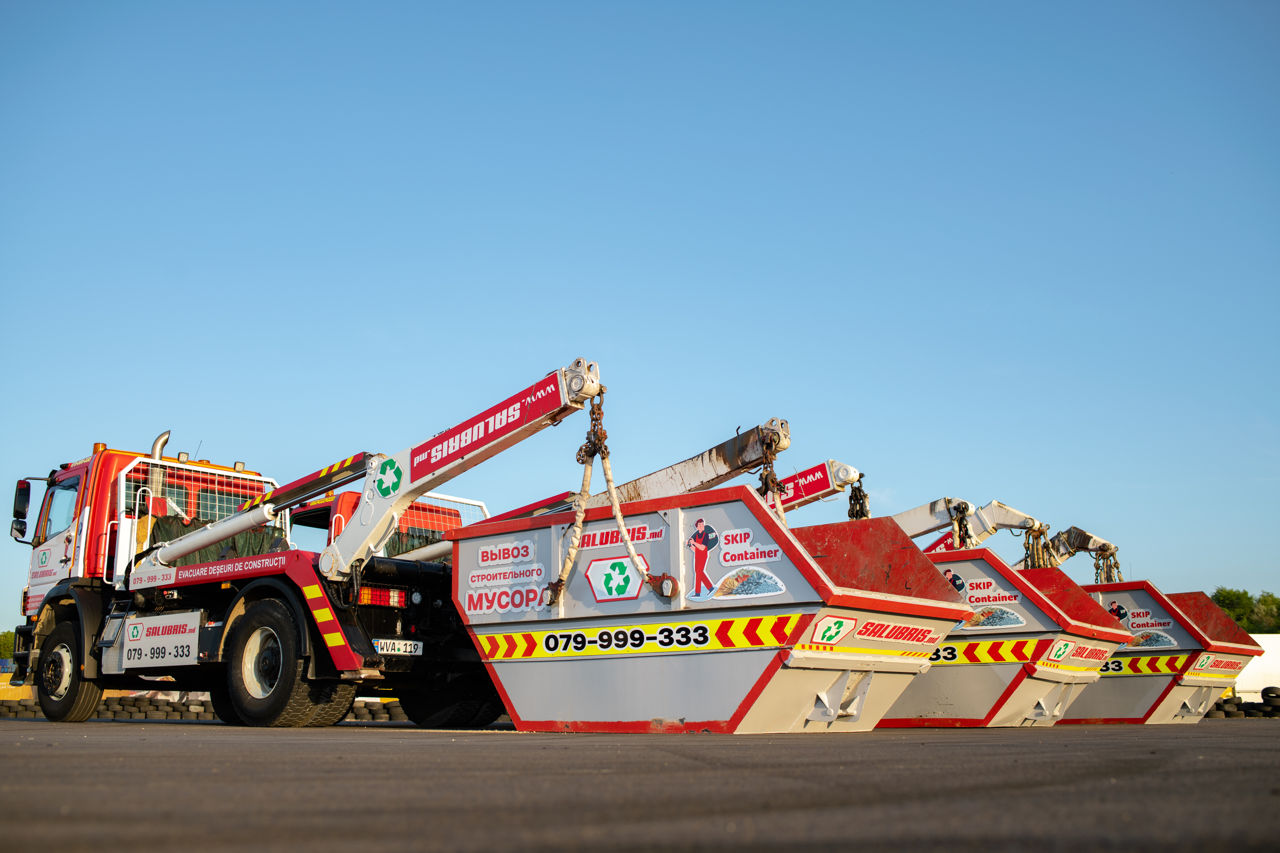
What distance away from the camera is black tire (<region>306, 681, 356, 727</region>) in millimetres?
10878

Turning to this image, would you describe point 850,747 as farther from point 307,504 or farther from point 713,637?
point 307,504

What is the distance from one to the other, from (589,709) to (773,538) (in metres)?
2.21

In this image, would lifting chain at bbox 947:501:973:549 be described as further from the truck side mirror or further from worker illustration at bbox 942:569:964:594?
the truck side mirror

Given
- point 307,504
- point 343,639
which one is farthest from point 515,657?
point 307,504

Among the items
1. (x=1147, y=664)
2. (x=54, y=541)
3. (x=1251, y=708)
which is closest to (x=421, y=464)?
(x=54, y=541)

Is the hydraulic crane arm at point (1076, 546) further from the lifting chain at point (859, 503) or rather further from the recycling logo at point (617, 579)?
the recycling logo at point (617, 579)

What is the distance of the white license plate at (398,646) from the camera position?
10665 millimetres

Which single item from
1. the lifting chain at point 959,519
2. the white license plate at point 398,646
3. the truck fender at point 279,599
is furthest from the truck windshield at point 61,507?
the lifting chain at point 959,519

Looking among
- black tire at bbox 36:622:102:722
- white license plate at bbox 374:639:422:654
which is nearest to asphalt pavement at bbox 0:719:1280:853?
white license plate at bbox 374:639:422:654

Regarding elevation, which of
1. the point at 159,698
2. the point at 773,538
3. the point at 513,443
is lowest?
the point at 159,698

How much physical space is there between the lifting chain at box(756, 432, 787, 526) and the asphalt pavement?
13.9 ft

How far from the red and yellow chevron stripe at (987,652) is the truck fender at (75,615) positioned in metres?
9.96

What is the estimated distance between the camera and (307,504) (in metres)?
14.0

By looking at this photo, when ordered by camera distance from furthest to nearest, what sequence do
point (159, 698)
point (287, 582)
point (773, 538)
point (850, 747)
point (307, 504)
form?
point (159, 698) → point (307, 504) → point (287, 582) → point (773, 538) → point (850, 747)
